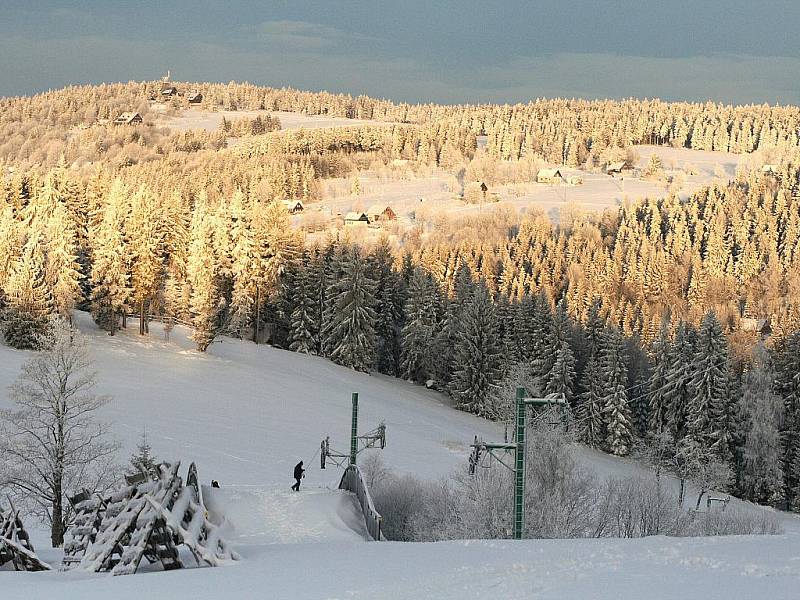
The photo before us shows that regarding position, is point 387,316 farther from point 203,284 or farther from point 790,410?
point 790,410

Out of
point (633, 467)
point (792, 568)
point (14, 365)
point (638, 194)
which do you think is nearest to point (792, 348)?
point (633, 467)

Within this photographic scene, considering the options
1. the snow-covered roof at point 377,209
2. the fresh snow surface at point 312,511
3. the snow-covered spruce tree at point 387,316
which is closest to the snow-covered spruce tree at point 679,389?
the fresh snow surface at point 312,511

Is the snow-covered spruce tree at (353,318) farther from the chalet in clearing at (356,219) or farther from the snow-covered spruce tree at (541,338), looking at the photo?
the chalet in clearing at (356,219)

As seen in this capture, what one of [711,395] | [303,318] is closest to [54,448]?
[303,318]

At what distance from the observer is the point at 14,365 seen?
5388cm

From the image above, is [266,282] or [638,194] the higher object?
[638,194]

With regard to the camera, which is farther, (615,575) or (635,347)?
(635,347)

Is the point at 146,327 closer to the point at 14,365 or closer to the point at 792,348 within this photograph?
the point at 14,365

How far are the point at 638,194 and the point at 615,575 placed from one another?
7121 inches

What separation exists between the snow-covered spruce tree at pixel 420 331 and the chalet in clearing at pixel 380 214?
78863 millimetres

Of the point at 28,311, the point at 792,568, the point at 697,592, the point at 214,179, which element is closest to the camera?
the point at 697,592

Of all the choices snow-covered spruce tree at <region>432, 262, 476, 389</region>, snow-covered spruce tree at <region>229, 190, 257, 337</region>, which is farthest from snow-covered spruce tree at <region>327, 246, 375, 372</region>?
snow-covered spruce tree at <region>229, 190, 257, 337</region>

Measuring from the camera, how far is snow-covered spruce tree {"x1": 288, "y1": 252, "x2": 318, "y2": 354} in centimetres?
8062

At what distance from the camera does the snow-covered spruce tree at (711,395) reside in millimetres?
67125
